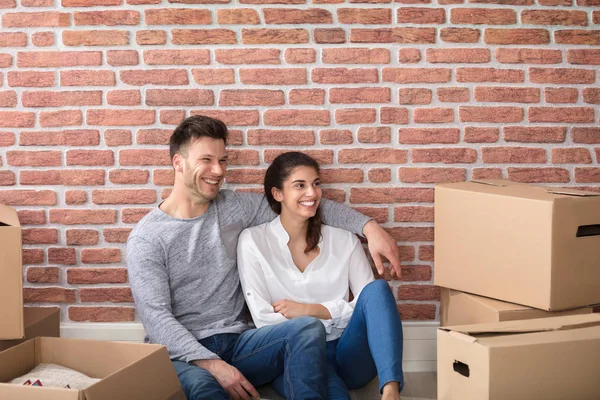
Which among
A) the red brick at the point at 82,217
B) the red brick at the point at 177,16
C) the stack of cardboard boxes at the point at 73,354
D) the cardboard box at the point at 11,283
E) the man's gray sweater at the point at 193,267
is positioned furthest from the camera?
the red brick at the point at 82,217

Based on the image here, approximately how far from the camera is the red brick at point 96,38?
244 cm

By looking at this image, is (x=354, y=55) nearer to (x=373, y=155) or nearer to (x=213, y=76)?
(x=373, y=155)

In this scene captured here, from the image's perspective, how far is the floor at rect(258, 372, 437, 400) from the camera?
2330 mm

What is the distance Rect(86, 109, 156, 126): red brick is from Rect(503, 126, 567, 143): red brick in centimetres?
133

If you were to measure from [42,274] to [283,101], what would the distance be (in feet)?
3.70

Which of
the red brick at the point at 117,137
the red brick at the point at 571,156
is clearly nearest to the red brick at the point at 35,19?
the red brick at the point at 117,137

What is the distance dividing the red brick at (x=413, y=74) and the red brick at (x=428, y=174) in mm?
333

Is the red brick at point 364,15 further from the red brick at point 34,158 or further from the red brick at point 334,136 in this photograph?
the red brick at point 34,158

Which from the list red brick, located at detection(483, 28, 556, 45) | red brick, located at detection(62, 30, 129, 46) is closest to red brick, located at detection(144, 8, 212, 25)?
red brick, located at detection(62, 30, 129, 46)

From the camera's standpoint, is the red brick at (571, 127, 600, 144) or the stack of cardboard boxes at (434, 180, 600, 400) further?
the red brick at (571, 127, 600, 144)

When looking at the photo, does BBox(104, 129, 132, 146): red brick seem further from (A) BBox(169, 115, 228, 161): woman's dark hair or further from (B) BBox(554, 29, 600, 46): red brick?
(B) BBox(554, 29, 600, 46): red brick

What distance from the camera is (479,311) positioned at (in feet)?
7.09

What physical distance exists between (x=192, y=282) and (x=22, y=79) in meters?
0.99

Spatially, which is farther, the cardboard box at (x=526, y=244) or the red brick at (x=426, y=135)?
the red brick at (x=426, y=135)
